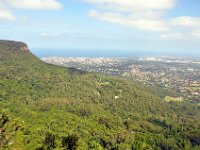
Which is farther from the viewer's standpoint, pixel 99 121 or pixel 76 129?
pixel 99 121

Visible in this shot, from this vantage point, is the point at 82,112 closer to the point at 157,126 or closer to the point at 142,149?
the point at 157,126

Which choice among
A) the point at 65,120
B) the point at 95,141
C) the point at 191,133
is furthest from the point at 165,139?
the point at 65,120

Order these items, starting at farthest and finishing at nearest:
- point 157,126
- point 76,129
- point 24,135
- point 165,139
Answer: point 157,126 < point 165,139 < point 76,129 < point 24,135

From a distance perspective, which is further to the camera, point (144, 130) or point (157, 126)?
point (157, 126)

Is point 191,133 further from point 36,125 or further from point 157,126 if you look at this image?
point 36,125

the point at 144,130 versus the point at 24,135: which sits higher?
the point at 24,135

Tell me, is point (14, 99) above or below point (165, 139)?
above

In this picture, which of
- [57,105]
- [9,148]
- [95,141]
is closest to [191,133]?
[95,141]

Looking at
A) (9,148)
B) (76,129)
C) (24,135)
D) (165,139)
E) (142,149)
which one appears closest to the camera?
(9,148)

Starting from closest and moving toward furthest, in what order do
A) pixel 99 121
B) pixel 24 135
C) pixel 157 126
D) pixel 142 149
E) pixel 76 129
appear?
pixel 24 135, pixel 142 149, pixel 76 129, pixel 99 121, pixel 157 126
